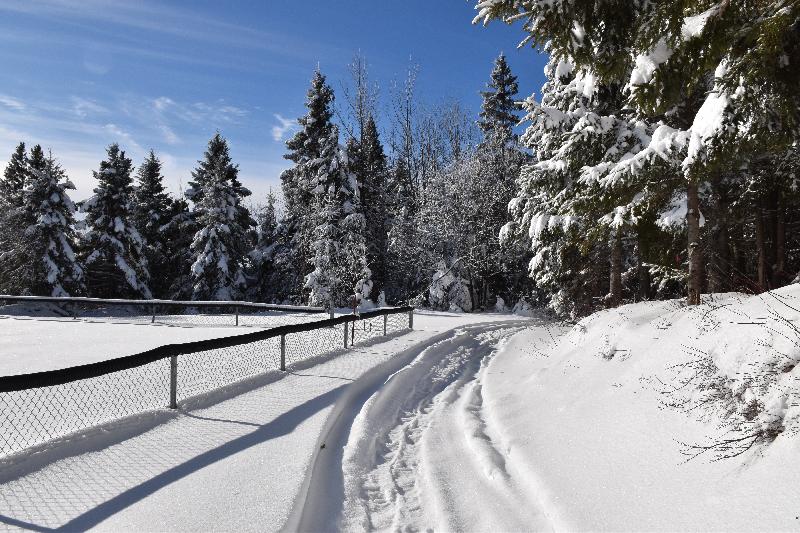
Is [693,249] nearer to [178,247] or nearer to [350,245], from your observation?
[350,245]

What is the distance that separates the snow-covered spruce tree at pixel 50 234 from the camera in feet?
104

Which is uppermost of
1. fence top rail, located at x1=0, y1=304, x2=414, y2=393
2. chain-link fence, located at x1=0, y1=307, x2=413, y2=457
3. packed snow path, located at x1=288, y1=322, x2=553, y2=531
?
fence top rail, located at x1=0, y1=304, x2=414, y2=393

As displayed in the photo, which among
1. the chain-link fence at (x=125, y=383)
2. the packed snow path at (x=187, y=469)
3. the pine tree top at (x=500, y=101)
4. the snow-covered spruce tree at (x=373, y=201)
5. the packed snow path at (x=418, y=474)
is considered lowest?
the packed snow path at (x=418, y=474)

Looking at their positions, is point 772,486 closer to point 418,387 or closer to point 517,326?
point 418,387

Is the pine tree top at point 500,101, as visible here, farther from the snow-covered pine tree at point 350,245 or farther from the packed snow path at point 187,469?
the packed snow path at point 187,469

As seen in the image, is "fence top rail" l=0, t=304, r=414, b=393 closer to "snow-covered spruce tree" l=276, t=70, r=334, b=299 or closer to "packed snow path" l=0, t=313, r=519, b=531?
"packed snow path" l=0, t=313, r=519, b=531

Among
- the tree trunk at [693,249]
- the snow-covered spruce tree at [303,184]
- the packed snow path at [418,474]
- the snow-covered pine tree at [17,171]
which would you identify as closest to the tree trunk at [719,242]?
the tree trunk at [693,249]

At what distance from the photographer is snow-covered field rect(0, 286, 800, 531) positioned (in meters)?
3.88

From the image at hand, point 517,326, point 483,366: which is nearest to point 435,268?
point 517,326

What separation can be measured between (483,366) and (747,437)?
8010 mm

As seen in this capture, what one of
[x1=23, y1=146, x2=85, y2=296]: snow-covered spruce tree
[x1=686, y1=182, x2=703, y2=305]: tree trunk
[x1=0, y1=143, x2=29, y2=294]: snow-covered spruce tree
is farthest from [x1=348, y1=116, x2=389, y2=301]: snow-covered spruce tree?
[x1=686, y1=182, x2=703, y2=305]: tree trunk

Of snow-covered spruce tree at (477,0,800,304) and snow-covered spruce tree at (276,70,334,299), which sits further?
snow-covered spruce tree at (276,70,334,299)

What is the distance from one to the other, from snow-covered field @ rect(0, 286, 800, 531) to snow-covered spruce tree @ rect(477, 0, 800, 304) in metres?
2.02

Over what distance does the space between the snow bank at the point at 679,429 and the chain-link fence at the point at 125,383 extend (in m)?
4.94
